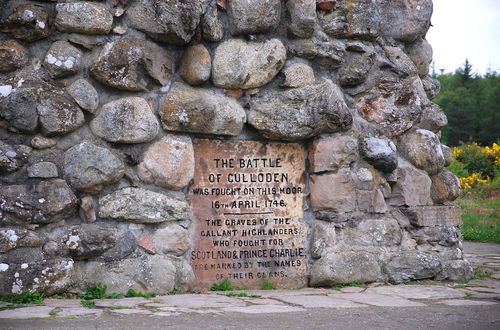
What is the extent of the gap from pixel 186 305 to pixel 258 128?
1.34 m

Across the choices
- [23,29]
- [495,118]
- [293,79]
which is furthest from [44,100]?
[495,118]

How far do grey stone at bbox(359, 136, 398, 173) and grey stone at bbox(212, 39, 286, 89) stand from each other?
2.77ft

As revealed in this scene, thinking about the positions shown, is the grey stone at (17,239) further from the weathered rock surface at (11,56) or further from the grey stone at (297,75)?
the grey stone at (297,75)

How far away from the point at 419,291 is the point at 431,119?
4.62ft

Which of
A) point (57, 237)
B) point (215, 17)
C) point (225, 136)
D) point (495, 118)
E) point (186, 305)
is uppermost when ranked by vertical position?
point (495, 118)

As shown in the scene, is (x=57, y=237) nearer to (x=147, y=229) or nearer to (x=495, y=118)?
(x=147, y=229)

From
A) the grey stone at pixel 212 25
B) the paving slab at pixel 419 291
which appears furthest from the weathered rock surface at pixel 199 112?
the paving slab at pixel 419 291

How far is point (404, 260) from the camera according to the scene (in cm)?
463

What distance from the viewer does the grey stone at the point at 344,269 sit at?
443 centimetres

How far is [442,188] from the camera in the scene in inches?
192

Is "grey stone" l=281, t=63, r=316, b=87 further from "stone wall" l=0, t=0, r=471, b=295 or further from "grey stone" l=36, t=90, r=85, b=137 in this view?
"grey stone" l=36, t=90, r=85, b=137

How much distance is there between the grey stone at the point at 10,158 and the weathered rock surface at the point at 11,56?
33 centimetres

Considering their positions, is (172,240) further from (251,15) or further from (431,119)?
(431,119)

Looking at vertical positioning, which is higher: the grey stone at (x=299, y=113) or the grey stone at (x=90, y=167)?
the grey stone at (x=299, y=113)
